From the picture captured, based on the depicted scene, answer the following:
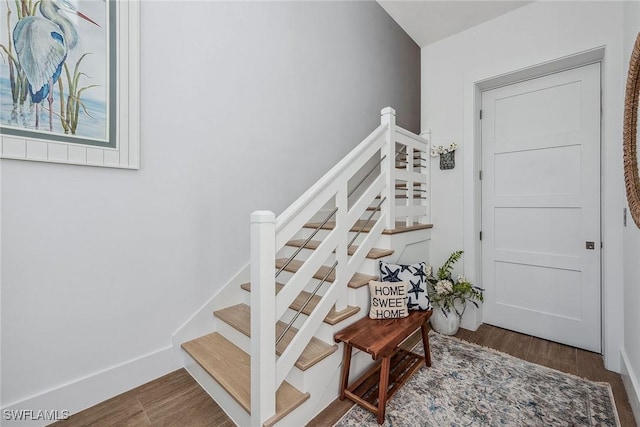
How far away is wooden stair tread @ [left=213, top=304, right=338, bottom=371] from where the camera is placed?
1453 mm

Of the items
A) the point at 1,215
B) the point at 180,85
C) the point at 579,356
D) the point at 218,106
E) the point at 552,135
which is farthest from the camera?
the point at 552,135

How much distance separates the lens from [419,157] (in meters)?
2.92

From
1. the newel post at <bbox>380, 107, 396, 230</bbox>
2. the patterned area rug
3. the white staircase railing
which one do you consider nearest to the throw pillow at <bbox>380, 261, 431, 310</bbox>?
the white staircase railing

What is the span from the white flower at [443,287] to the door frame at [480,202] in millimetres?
340

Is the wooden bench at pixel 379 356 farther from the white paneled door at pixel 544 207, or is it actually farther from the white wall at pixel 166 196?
the white paneled door at pixel 544 207

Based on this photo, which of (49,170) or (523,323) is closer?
(49,170)

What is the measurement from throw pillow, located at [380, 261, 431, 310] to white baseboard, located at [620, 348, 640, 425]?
1.10 m

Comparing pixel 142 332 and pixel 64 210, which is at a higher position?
pixel 64 210

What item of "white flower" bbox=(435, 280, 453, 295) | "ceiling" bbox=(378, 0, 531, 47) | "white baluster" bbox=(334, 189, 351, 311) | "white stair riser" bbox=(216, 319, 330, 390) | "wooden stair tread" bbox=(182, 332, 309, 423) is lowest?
"wooden stair tread" bbox=(182, 332, 309, 423)

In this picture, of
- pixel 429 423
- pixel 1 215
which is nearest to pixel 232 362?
pixel 429 423

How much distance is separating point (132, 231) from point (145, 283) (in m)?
0.33

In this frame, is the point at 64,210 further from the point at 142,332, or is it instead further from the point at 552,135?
the point at 552,135

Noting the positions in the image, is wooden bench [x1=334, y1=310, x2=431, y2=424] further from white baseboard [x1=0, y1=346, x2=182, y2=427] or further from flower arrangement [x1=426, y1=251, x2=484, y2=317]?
white baseboard [x1=0, y1=346, x2=182, y2=427]

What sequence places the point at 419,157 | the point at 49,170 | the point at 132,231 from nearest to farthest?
the point at 49,170 < the point at 132,231 < the point at 419,157
